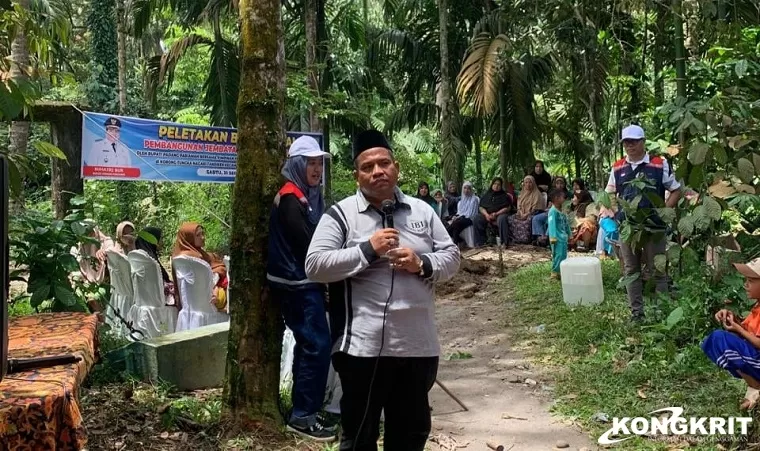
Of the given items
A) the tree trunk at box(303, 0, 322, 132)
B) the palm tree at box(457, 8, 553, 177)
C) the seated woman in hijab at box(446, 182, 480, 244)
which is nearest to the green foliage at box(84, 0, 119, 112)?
the tree trunk at box(303, 0, 322, 132)

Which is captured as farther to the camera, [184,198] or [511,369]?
[184,198]

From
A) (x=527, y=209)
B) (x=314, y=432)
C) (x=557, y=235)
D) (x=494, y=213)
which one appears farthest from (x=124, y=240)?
(x=494, y=213)

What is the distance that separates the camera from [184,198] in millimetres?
13117

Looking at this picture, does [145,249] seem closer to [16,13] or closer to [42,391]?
[16,13]

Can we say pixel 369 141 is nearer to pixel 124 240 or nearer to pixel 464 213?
pixel 124 240

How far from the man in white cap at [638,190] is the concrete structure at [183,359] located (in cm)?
322

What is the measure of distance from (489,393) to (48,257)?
9.86 ft

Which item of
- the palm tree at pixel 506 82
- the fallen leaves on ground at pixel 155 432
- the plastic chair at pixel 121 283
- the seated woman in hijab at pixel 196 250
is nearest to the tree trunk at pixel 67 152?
the plastic chair at pixel 121 283

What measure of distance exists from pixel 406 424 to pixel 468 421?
1600 mm

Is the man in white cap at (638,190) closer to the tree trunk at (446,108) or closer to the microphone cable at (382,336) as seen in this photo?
the microphone cable at (382,336)

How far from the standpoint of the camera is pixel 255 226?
368 centimetres

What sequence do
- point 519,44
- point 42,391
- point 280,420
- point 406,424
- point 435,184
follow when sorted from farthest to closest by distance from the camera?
point 435,184, point 519,44, point 280,420, point 406,424, point 42,391

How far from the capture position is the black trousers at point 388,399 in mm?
2629

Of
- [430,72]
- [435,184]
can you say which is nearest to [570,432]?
[430,72]
